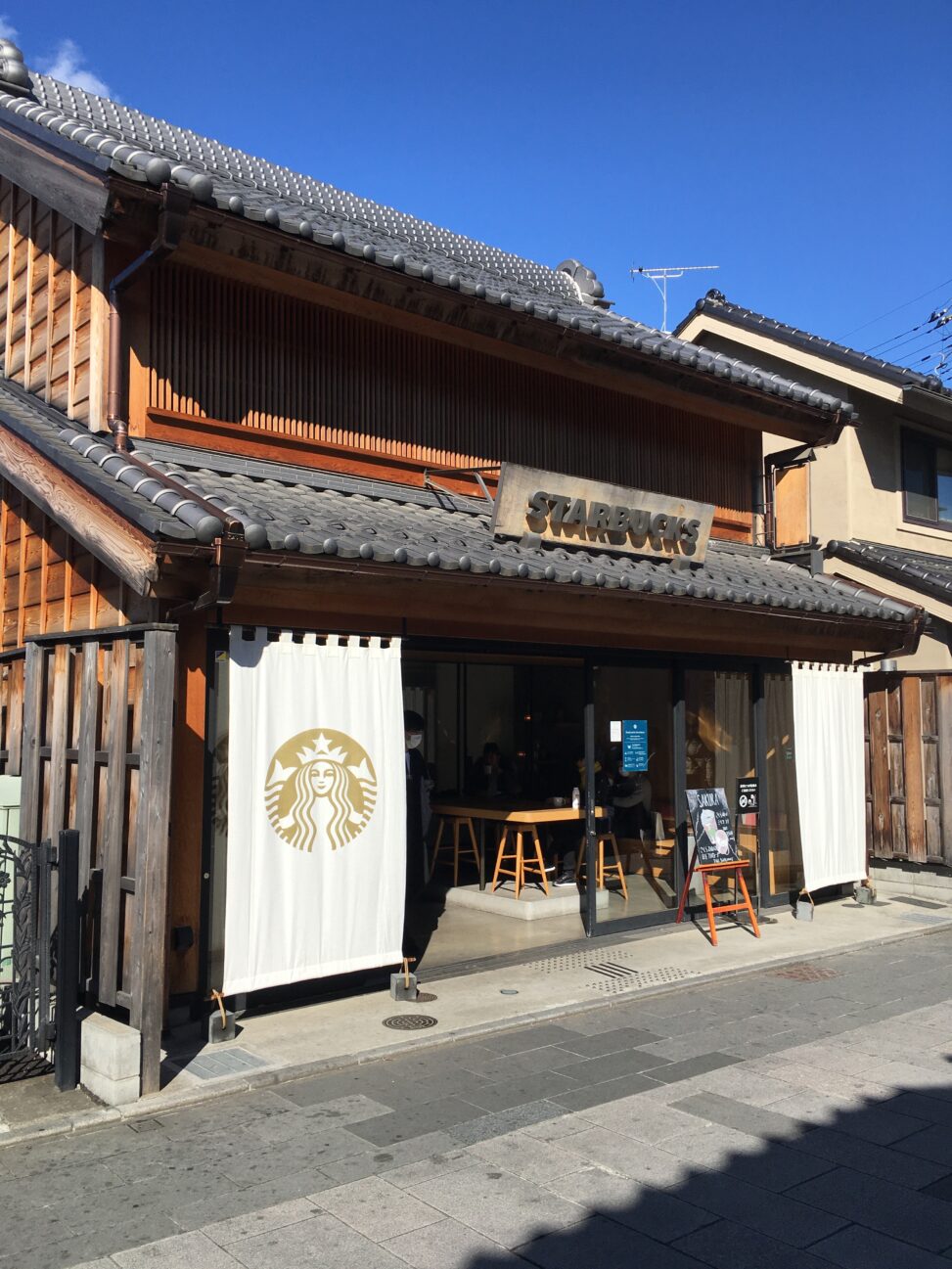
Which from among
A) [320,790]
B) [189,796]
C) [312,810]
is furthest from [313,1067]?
[189,796]

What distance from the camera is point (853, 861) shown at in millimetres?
12141

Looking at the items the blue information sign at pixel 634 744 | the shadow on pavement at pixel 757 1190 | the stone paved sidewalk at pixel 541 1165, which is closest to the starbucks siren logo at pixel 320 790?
the stone paved sidewalk at pixel 541 1165

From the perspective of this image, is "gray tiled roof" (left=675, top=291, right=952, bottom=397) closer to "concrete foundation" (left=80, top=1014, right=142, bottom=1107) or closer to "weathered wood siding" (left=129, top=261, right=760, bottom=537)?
"weathered wood siding" (left=129, top=261, right=760, bottom=537)

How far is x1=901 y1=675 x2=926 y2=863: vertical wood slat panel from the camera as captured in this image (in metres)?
13.1

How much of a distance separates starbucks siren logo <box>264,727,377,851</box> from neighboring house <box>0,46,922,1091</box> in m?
0.33

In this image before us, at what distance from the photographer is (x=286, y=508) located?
7656 mm

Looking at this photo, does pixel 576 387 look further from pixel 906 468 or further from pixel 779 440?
pixel 906 468

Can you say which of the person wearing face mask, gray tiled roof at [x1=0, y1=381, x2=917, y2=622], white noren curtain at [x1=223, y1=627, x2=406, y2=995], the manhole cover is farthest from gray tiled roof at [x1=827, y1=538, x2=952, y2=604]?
the manhole cover

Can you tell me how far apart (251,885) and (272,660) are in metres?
1.52

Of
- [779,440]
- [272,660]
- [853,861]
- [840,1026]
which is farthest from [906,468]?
[272,660]

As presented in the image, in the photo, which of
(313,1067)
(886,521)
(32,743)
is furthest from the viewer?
(886,521)

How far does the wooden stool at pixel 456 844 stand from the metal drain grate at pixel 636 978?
3.90 meters

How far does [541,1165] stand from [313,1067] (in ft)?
6.31

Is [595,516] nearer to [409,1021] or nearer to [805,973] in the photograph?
[805,973]
